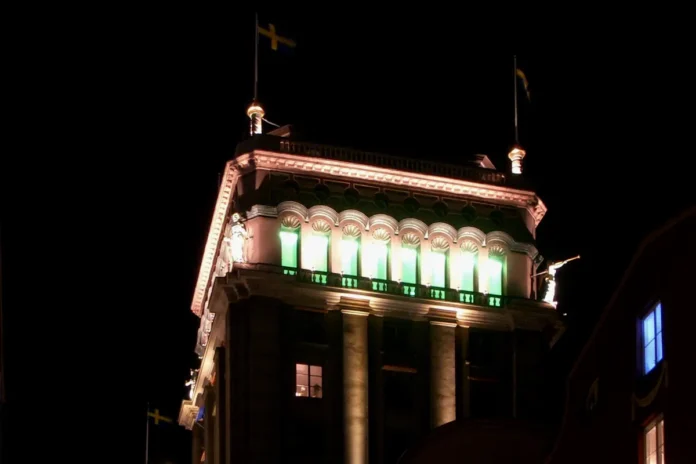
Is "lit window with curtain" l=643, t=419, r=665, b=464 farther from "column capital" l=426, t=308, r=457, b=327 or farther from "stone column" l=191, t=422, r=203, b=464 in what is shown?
"stone column" l=191, t=422, r=203, b=464

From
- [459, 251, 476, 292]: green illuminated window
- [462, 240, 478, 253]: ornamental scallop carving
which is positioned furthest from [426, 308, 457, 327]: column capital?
[462, 240, 478, 253]: ornamental scallop carving

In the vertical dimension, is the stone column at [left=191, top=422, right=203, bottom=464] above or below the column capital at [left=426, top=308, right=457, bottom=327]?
below

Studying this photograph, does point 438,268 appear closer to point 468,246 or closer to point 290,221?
point 468,246

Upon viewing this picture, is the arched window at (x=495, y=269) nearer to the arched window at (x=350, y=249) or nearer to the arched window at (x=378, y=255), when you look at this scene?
the arched window at (x=378, y=255)

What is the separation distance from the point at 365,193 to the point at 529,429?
35734 mm

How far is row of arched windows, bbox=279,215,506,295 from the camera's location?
329 ft

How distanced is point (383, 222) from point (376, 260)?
2218mm

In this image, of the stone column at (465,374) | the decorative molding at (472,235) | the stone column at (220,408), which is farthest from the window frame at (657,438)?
the decorative molding at (472,235)

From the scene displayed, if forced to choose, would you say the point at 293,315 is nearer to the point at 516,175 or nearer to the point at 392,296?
the point at 392,296

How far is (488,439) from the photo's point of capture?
231 ft

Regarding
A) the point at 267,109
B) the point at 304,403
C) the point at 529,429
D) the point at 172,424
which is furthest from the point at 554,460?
the point at 172,424

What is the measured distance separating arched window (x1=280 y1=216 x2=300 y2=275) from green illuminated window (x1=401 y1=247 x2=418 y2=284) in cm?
639

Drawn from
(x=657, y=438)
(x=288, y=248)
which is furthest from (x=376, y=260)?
(x=657, y=438)

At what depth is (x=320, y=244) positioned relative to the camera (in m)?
101
